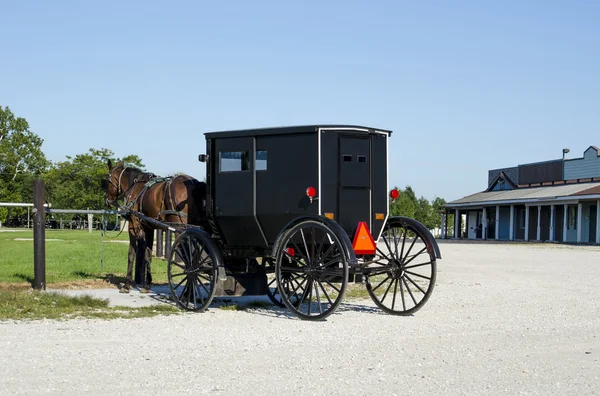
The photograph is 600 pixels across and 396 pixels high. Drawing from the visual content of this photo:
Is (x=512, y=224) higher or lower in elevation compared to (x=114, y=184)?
lower

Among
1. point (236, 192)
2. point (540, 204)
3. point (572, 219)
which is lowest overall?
point (572, 219)

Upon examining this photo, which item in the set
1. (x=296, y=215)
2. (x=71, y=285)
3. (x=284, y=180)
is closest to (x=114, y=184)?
(x=71, y=285)

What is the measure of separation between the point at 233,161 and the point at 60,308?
3225mm

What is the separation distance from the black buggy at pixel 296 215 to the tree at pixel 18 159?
227 ft

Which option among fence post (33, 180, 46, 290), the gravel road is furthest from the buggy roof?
fence post (33, 180, 46, 290)

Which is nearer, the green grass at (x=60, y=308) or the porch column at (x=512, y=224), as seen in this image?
the green grass at (x=60, y=308)

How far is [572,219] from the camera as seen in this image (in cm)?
4734

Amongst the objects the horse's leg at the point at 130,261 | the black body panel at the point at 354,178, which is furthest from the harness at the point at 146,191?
the black body panel at the point at 354,178

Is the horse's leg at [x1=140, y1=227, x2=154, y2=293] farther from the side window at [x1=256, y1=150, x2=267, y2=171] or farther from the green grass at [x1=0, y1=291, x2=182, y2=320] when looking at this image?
the side window at [x1=256, y1=150, x2=267, y2=171]

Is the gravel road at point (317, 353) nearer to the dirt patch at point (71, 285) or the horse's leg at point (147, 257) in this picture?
the horse's leg at point (147, 257)

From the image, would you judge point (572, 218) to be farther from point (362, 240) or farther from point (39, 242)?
point (39, 242)

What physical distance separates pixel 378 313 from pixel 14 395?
6.19 meters

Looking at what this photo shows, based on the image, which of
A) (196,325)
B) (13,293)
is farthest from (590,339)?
(13,293)

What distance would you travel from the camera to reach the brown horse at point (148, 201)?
478 inches
